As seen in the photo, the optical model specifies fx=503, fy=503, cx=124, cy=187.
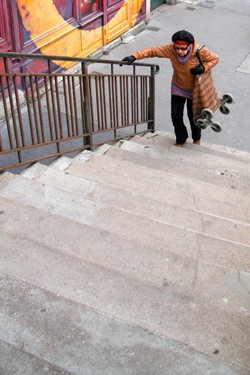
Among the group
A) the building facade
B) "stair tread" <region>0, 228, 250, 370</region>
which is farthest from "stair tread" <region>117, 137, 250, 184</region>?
"stair tread" <region>0, 228, 250, 370</region>

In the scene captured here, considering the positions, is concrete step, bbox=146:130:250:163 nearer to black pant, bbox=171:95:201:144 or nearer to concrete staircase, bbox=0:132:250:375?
black pant, bbox=171:95:201:144

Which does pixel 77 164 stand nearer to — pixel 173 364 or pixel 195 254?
pixel 195 254

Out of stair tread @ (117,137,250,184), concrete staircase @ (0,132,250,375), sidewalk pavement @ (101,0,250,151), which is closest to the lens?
concrete staircase @ (0,132,250,375)

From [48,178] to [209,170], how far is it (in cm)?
194

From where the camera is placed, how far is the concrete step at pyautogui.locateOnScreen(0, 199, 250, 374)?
2.49 metres

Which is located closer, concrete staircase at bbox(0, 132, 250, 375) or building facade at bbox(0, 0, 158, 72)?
concrete staircase at bbox(0, 132, 250, 375)

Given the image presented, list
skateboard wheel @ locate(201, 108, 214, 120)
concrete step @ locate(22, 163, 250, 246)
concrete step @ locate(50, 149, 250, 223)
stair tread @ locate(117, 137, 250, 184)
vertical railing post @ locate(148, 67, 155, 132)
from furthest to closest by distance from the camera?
vertical railing post @ locate(148, 67, 155, 132) < skateboard wheel @ locate(201, 108, 214, 120) < stair tread @ locate(117, 137, 250, 184) < concrete step @ locate(50, 149, 250, 223) < concrete step @ locate(22, 163, 250, 246)

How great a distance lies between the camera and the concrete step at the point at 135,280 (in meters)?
2.49

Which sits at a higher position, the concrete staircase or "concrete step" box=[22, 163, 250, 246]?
the concrete staircase

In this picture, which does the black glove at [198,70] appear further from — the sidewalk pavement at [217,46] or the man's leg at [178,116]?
the sidewalk pavement at [217,46]

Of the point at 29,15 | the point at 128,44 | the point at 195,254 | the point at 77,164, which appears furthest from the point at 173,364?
the point at 128,44

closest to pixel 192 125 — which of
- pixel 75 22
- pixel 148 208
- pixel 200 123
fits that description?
pixel 200 123

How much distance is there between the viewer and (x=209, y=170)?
17.5ft

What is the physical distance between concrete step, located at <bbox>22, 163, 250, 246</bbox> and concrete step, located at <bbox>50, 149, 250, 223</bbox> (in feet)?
0.76
